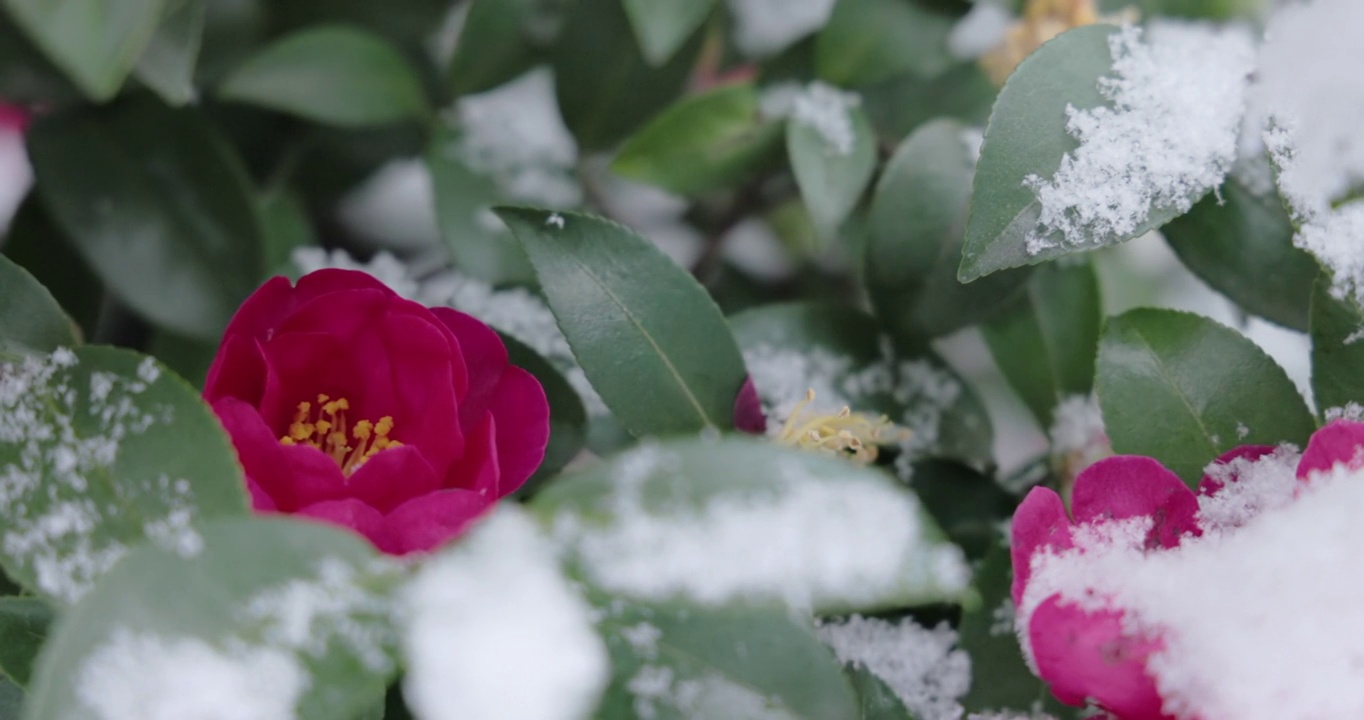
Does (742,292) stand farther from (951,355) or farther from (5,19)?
(5,19)

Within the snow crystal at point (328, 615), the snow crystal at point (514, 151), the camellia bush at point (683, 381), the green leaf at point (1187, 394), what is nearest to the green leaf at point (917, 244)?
the camellia bush at point (683, 381)

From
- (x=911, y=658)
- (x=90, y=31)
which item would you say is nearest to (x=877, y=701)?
(x=911, y=658)

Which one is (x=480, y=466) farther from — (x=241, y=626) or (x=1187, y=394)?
(x=1187, y=394)

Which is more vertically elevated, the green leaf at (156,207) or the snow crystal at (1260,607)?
the snow crystal at (1260,607)

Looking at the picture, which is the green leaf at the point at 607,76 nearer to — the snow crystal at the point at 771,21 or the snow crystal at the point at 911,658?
the snow crystal at the point at 771,21

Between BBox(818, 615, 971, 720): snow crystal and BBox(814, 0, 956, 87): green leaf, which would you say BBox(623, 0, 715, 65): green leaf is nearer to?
BBox(814, 0, 956, 87): green leaf

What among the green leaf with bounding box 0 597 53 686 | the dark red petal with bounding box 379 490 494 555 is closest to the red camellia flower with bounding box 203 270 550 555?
the dark red petal with bounding box 379 490 494 555
